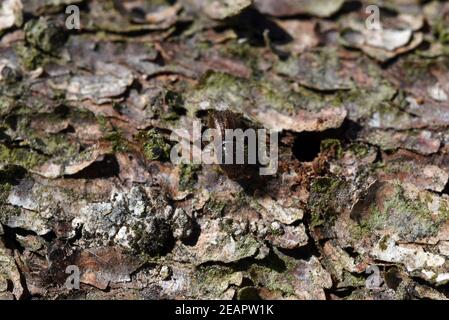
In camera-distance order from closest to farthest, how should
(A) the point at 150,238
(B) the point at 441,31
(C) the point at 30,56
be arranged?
(A) the point at 150,238
(C) the point at 30,56
(B) the point at 441,31

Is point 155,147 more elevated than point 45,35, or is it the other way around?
point 45,35

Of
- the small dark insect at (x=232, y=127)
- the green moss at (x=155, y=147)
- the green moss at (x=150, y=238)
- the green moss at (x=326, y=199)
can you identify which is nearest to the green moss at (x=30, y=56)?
the green moss at (x=155, y=147)

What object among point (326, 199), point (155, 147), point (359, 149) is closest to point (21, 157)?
point (155, 147)

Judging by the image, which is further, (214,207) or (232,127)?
(232,127)

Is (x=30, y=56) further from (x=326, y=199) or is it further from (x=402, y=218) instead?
(x=402, y=218)

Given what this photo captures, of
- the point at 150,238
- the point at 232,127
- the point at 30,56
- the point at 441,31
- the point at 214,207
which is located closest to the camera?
the point at 150,238

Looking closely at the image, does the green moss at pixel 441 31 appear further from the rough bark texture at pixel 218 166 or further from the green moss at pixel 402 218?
the green moss at pixel 402 218

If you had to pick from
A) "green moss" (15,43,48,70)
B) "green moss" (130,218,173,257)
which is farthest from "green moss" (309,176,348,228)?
"green moss" (15,43,48,70)

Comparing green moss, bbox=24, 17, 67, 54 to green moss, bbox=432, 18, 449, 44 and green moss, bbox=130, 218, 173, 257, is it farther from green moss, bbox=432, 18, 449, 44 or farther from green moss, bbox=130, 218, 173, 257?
green moss, bbox=432, 18, 449, 44
